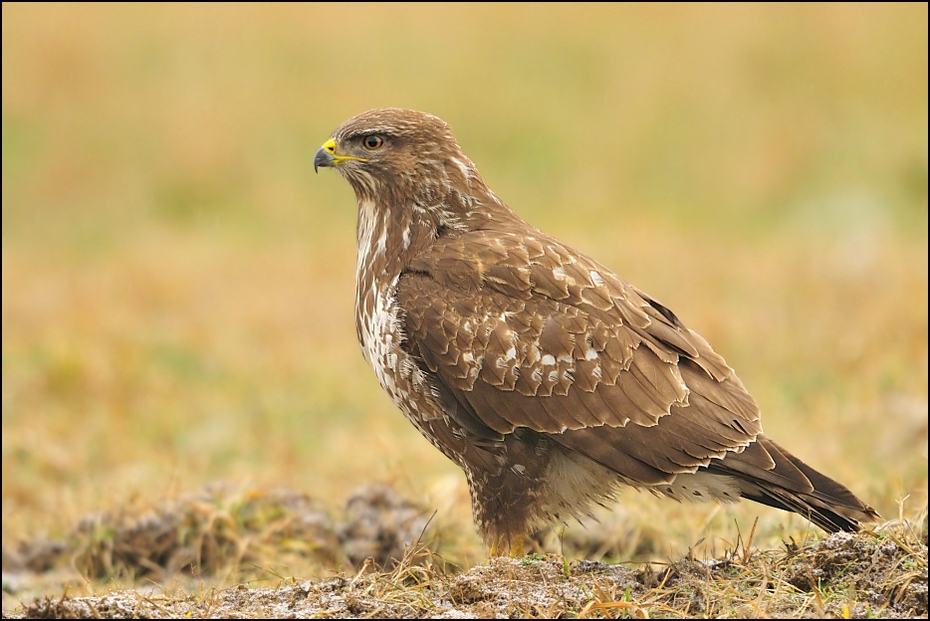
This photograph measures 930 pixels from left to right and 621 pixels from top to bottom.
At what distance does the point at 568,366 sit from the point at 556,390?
0.35 feet

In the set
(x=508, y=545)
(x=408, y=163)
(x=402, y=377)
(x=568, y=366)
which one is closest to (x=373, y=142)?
(x=408, y=163)

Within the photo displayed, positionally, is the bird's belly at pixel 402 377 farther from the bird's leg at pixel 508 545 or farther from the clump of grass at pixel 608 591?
the clump of grass at pixel 608 591

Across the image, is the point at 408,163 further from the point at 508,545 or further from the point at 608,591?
the point at 608,591

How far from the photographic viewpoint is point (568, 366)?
447 cm

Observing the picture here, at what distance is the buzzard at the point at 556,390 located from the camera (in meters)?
4.38

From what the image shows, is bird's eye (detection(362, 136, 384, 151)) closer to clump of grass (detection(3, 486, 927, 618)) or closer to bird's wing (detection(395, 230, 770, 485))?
bird's wing (detection(395, 230, 770, 485))

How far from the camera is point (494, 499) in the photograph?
15.1 feet

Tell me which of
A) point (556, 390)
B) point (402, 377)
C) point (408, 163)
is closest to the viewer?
point (556, 390)

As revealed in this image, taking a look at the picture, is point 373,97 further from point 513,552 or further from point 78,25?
point 513,552

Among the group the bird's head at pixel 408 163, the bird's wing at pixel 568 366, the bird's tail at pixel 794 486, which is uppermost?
the bird's head at pixel 408 163

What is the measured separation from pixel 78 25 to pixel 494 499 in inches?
707

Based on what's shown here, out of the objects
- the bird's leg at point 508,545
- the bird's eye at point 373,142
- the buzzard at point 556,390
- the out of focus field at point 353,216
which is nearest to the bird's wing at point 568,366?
the buzzard at point 556,390

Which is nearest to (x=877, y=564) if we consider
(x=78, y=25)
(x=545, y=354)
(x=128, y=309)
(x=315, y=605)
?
(x=545, y=354)

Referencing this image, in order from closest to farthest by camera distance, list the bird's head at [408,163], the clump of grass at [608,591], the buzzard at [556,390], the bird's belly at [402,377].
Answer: the clump of grass at [608,591] < the buzzard at [556,390] < the bird's belly at [402,377] < the bird's head at [408,163]
